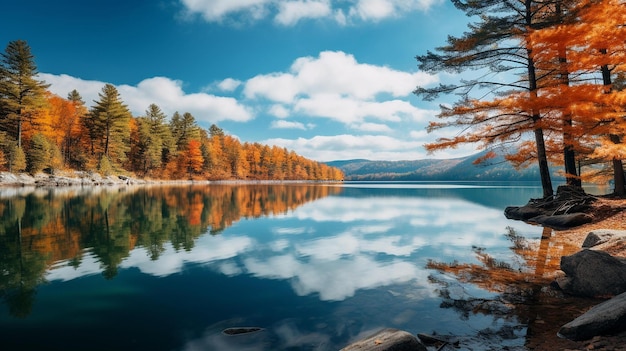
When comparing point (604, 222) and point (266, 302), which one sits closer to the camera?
point (266, 302)

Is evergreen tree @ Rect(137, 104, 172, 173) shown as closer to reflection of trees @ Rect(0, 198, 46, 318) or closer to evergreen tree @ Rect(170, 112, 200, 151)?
evergreen tree @ Rect(170, 112, 200, 151)

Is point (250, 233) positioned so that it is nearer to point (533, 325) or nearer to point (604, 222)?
point (533, 325)

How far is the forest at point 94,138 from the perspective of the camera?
48.5 m

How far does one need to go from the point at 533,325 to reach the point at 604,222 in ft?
39.2

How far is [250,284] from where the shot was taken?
27.0ft

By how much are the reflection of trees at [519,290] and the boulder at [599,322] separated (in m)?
0.20

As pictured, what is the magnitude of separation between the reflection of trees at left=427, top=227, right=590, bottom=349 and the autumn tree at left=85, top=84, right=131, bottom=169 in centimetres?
6783

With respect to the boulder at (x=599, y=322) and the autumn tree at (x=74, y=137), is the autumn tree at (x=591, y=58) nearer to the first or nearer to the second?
the boulder at (x=599, y=322)

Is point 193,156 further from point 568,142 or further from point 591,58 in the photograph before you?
point 591,58

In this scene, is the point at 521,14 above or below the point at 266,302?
above

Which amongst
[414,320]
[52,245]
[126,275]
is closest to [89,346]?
[126,275]

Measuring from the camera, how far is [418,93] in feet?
67.0

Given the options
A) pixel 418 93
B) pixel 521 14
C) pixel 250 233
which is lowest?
pixel 250 233

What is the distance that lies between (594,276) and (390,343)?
5.14 m
